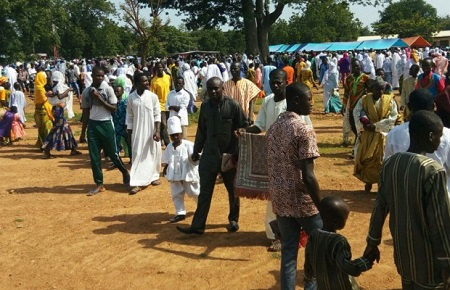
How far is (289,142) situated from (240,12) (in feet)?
95.1

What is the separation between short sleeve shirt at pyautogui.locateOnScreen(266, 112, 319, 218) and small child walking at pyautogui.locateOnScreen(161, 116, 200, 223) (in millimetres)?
2523

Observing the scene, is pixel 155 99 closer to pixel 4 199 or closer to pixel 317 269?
pixel 4 199

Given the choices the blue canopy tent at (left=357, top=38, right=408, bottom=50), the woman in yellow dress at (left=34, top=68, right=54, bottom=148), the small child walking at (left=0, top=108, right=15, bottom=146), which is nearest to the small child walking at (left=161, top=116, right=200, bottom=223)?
the woman in yellow dress at (left=34, top=68, right=54, bottom=148)

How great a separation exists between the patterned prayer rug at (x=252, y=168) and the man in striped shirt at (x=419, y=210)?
2.20 metres

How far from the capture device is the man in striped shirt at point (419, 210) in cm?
279

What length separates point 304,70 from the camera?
15125mm

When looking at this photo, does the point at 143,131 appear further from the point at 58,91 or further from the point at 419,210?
the point at 419,210

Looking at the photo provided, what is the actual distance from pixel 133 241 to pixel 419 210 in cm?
385

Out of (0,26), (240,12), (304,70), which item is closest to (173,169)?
(304,70)

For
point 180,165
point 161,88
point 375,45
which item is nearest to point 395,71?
point 161,88

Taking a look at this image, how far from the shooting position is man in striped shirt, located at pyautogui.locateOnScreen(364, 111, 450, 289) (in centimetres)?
279

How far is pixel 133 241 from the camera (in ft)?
20.0

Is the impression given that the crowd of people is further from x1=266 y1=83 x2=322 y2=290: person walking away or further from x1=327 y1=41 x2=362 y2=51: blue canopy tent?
x1=327 y1=41 x2=362 y2=51: blue canopy tent

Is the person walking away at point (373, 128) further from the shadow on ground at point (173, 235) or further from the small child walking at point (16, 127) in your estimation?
the small child walking at point (16, 127)
